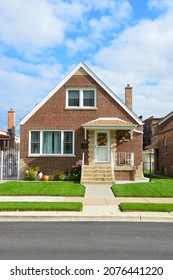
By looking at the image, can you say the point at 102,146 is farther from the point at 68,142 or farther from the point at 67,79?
the point at 67,79

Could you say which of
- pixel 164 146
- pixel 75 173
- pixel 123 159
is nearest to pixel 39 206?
pixel 75 173

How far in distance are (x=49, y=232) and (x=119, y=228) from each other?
6.40 feet

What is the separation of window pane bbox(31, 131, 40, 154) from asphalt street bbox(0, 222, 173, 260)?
1294 cm

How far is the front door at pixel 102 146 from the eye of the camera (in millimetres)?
22812

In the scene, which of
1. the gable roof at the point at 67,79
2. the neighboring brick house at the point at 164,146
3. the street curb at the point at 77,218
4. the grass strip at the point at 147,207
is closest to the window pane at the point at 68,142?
the gable roof at the point at 67,79

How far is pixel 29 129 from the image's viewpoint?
23.3 m

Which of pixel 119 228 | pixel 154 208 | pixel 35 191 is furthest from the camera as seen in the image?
pixel 35 191

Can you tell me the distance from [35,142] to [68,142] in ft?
7.28

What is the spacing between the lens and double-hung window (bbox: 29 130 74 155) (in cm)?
2309

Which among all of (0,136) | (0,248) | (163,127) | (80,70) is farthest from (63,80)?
(0,248)

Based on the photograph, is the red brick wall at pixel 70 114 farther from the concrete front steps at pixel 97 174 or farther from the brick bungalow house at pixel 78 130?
the concrete front steps at pixel 97 174

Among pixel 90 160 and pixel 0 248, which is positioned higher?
pixel 90 160

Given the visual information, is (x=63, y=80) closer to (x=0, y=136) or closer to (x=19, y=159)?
(x=19, y=159)

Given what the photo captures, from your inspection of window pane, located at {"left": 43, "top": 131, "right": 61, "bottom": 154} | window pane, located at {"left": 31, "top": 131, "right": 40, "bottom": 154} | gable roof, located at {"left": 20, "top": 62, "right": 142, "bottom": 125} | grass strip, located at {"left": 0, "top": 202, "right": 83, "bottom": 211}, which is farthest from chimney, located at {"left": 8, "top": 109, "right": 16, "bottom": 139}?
grass strip, located at {"left": 0, "top": 202, "right": 83, "bottom": 211}
